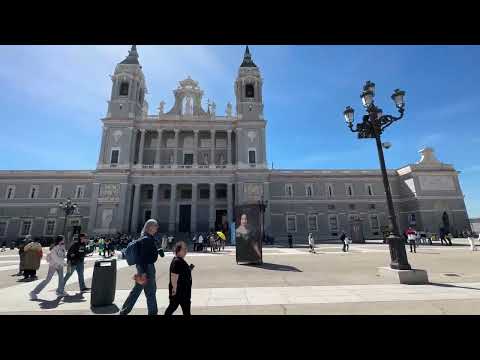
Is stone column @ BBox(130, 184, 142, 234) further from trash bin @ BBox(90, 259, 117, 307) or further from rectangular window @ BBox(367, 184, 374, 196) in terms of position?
rectangular window @ BBox(367, 184, 374, 196)

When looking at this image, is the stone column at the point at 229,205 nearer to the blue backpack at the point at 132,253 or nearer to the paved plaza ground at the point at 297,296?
the paved plaza ground at the point at 297,296

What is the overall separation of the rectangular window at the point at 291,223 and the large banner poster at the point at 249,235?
94.8 feet

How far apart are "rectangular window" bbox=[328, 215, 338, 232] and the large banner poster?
3166 centimetres

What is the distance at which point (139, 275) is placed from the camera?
3.89m

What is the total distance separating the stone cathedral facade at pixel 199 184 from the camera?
121 ft

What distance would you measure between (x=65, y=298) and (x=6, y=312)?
1.39m

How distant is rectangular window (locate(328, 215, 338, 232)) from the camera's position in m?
40.1

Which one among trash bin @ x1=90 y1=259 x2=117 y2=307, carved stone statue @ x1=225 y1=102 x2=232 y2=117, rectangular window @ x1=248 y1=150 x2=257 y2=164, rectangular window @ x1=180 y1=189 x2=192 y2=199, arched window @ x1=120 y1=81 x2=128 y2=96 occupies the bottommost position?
trash bin @ x1=90 y1=259 x2=117 y2=307

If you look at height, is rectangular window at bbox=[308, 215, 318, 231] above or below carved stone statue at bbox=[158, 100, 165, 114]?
below

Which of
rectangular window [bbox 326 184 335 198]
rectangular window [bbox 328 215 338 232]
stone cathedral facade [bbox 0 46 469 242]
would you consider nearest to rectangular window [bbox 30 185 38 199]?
stone cathedral facade [bbox 0 46 469 242]
